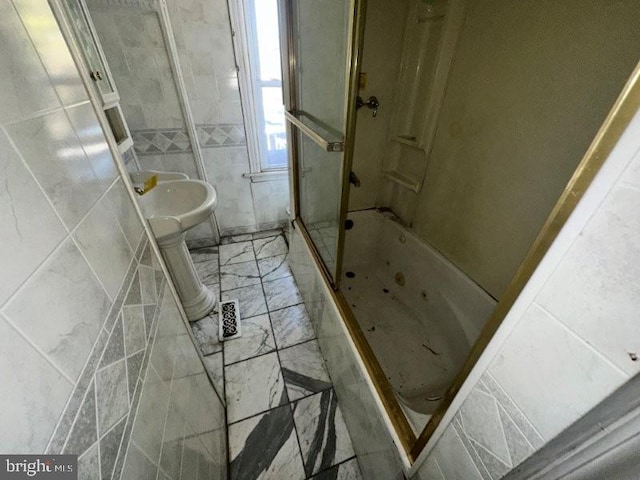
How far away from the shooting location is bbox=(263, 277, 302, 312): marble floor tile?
1831 millimetres

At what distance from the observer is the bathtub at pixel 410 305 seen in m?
1.26

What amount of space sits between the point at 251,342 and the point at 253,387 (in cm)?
28

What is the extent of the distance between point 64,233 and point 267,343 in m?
1.36

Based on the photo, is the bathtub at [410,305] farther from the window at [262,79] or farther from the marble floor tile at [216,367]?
the window at [262,79]

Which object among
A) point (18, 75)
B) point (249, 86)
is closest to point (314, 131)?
point (18, 75)

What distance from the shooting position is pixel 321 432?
1.19 m

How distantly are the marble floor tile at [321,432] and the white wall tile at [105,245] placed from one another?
1130mm

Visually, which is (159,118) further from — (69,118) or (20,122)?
(20,122)

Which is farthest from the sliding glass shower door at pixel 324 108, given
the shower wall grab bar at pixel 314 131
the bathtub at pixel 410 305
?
the bathtub at pixel 410 305

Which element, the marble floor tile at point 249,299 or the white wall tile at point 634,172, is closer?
the white wall tile at point 634,172

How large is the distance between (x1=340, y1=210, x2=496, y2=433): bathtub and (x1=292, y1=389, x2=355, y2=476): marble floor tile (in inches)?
13.3

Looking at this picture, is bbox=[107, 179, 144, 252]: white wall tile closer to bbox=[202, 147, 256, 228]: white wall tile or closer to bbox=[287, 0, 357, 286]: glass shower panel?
bbox=[287, 0, 357, 286]: glass shower panel

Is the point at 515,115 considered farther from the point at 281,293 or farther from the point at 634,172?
the point at 281,293

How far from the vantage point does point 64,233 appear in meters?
0.37
